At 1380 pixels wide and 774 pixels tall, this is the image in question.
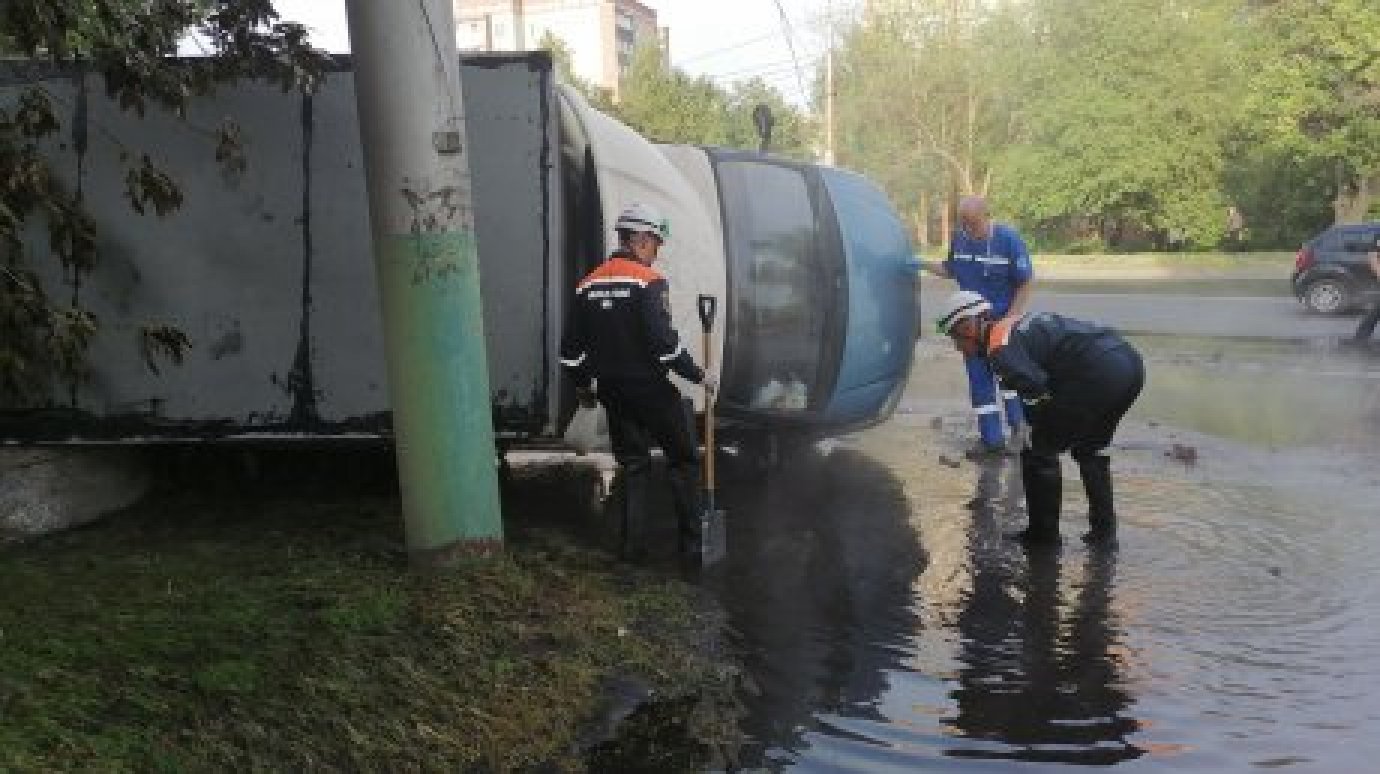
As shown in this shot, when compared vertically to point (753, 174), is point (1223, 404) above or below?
below

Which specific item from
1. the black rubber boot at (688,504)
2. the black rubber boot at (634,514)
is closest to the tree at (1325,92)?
the black rubber boot at (688,504)

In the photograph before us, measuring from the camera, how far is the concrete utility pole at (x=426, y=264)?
4.30 meters

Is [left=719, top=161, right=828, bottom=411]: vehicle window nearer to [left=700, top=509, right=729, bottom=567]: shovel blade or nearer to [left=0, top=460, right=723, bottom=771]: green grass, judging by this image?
[left=700, top=509, right=729, bottom=567]: shovel blade

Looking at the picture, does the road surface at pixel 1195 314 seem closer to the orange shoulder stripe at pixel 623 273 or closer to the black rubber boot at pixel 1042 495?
the black rubber boot at pixel 1042 495

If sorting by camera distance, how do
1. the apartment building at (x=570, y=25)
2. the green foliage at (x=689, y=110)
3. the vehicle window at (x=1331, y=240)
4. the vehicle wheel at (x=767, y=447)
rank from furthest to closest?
the apartment building at (x=570, y=25)
the green foliage at (x=689, y=110)
the vehicle window at (x=1331, y=240)
the vehicle wheel at (x=767, y=447)

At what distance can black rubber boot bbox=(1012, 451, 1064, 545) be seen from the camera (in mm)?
6109

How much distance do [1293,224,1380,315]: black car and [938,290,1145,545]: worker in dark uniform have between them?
15.3 meters

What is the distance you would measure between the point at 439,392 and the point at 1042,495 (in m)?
3.15

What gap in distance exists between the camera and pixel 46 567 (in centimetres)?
482

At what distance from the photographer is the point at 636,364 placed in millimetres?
5535

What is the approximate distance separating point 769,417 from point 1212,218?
32909mm

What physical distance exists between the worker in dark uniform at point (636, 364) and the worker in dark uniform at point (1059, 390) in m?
1.40

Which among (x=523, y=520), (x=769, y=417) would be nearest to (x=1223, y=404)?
(x=769, y=417)

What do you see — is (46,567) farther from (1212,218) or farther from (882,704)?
(1212,218)
